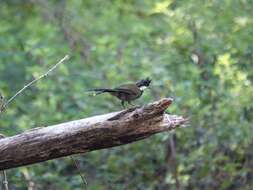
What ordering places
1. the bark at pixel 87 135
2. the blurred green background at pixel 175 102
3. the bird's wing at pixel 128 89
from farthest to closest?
the blurred green background at pixel 175 102, the bird's wing at pixel 128 89, the bark at pixel 87 135

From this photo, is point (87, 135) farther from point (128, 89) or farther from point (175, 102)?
point (175, 102)

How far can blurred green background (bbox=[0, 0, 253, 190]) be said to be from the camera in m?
7.72

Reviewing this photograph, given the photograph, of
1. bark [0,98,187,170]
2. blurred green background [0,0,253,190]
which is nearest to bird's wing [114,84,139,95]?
bark [0,98,187,170]

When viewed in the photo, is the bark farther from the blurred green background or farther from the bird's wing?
the blurred green background

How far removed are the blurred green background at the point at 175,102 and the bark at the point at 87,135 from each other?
8.75 feet

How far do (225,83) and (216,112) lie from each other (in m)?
0.29

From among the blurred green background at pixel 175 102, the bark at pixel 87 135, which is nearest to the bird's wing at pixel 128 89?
the bark at pixel 87 135

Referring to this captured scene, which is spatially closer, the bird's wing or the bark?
the bark

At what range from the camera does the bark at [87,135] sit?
462 centimetres

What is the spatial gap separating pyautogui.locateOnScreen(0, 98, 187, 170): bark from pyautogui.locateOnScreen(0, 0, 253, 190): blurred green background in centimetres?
267

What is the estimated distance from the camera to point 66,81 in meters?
8.74

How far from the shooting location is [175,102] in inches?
303

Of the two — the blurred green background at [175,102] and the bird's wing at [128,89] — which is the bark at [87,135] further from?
the blurred green background at [175,102]

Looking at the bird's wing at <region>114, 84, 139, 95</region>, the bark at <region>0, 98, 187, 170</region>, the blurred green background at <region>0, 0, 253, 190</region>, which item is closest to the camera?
the bark at <region>0, 98, 187, 170</region>
